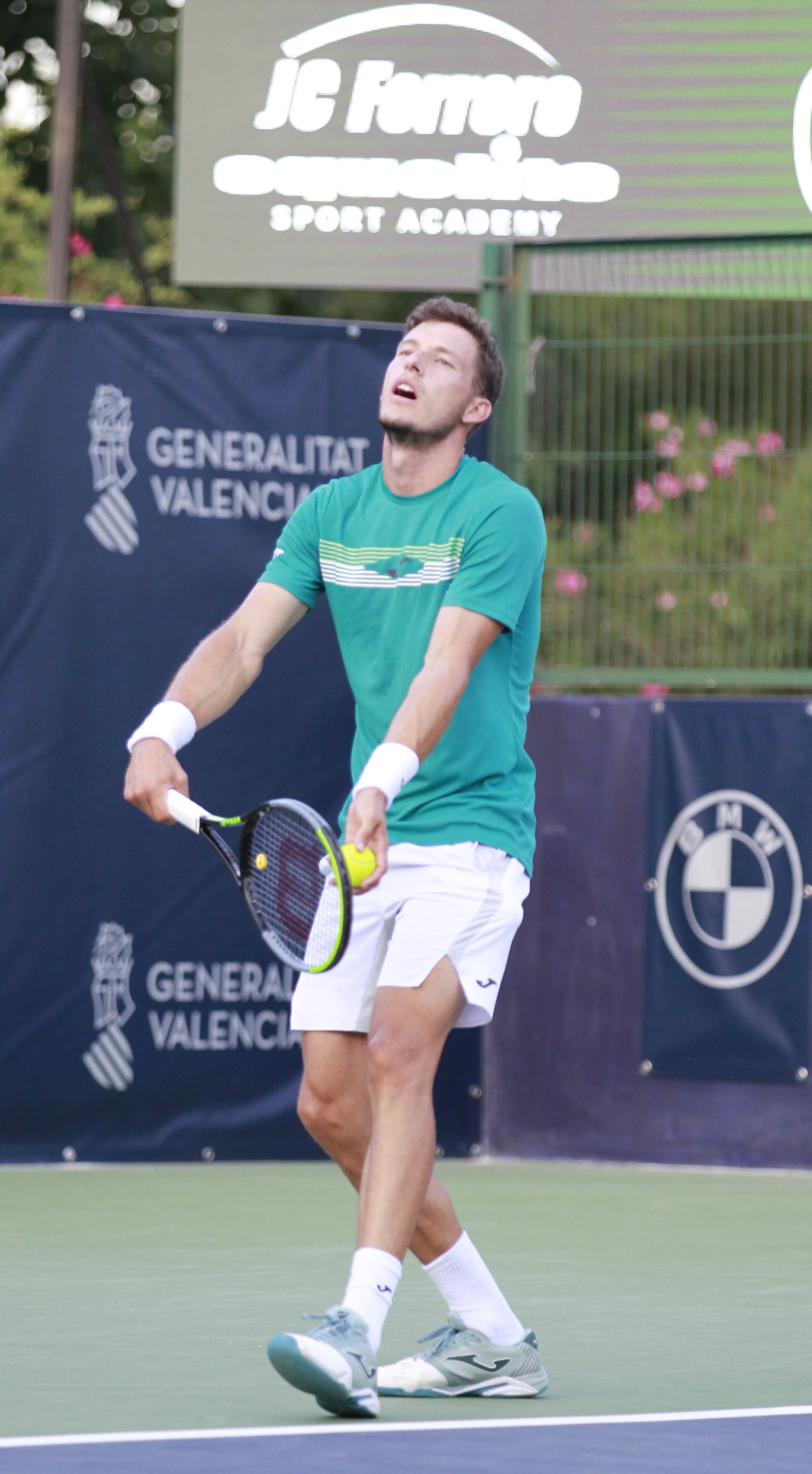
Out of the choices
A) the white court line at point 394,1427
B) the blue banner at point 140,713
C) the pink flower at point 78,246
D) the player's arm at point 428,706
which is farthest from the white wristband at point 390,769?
the pink flower at point 78,246

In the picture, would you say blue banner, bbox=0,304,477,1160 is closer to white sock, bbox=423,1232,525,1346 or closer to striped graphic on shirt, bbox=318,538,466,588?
striped graphic on shirt, bbox=318,538,466,588

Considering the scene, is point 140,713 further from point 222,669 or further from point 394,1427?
point 394,1427

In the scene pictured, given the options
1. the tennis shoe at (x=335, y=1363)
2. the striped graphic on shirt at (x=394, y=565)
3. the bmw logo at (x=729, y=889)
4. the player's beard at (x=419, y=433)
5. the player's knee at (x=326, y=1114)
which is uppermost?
the player's beard at (x=419, y=433)

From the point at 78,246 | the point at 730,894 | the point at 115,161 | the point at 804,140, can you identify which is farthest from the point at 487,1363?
the point at 78,246

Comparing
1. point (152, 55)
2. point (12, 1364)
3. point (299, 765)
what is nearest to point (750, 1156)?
point (299, 765)

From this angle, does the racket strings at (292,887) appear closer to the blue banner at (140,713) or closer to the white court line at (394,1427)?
the white court line at (394,1427)

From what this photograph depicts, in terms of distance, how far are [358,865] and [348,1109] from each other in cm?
61

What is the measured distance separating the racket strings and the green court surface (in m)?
0.78

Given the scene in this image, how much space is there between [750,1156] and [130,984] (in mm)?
2020

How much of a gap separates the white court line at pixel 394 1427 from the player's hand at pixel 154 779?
97cm

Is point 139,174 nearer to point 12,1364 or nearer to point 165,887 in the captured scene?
point 165,887

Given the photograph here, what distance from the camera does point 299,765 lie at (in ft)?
26.7

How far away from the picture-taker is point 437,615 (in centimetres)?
444

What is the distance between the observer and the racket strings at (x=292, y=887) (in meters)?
4.21
